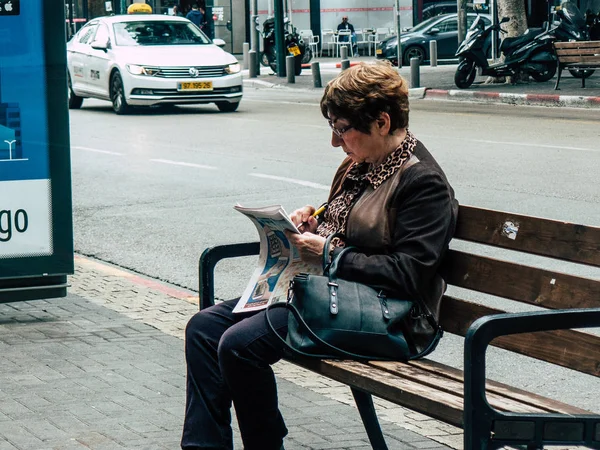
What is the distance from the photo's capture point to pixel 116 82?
20094mm

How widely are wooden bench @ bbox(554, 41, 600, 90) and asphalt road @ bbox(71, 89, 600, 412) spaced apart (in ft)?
5.55

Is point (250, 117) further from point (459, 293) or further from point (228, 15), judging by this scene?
point (228, 15)

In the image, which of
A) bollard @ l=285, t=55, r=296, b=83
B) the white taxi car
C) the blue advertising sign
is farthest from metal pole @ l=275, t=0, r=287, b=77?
the blue advertising sign

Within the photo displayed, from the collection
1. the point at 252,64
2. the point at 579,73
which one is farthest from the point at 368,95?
the point at 252,64

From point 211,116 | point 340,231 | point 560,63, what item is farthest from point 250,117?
point 340,231

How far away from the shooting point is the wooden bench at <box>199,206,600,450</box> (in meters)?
2.94

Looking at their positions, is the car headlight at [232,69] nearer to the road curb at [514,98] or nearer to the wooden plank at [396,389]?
the road curb at [514,98]

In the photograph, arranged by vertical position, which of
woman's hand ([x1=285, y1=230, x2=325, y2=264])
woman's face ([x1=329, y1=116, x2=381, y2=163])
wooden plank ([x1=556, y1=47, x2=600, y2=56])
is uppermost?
wooden plank ([x1=556, y1=47, x2=600, y2=56])

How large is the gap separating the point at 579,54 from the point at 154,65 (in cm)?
721

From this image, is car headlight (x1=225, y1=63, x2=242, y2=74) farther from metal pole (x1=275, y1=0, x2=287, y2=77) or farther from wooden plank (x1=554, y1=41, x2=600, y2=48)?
metal pole (x1=275, y1=0, x2=287, y2=77)

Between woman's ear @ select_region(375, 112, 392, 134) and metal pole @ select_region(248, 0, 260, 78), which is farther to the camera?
metal pole @ select_region(248, 0, 260, 78)

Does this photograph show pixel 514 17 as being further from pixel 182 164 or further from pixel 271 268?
pixel 271 268

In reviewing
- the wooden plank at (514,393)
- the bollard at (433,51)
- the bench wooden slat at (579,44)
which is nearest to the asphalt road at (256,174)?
the wooden plank at (514,393)

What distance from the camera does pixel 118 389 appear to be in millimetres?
4914
